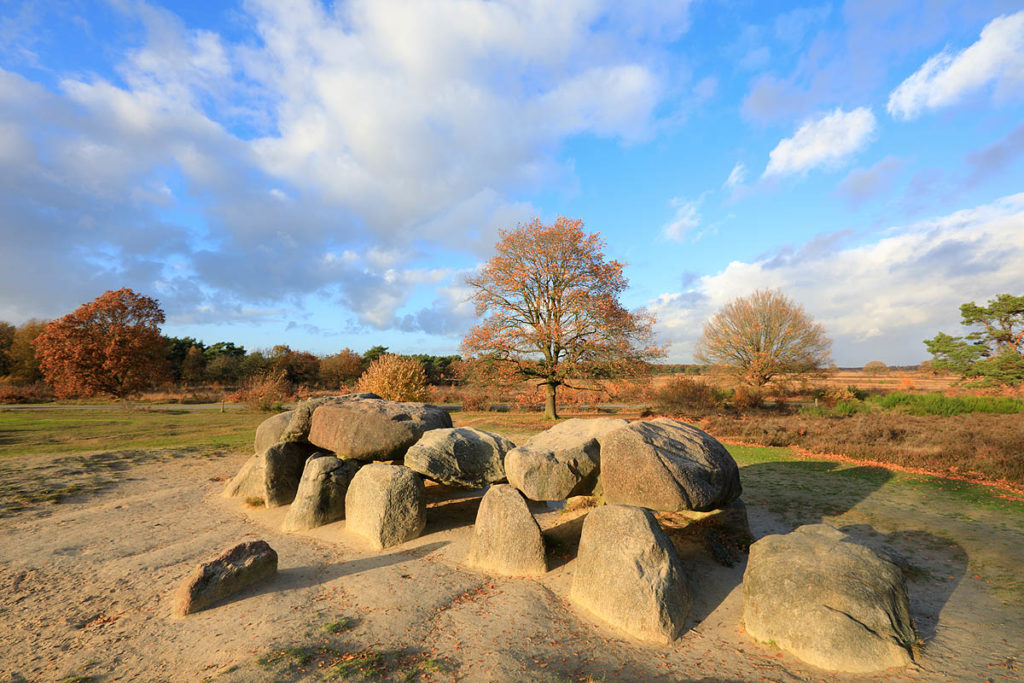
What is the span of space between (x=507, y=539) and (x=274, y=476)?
17.7 ft

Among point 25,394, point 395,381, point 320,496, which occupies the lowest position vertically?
point 320,496

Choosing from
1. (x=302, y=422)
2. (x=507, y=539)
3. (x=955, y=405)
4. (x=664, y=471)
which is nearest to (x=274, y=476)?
(x=302, y=422)

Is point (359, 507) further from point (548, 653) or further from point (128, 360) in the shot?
point (128, 360)

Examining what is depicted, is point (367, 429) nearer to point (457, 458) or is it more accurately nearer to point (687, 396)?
point (457, 458)

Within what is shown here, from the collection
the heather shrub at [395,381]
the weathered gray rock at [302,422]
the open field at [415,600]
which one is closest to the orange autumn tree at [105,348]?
the heather shrub at [395,381]

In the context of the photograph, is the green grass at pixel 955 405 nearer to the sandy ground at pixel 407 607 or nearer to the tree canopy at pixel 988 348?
the tree canopy at pixel 988 348

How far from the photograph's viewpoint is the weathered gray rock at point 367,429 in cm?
834

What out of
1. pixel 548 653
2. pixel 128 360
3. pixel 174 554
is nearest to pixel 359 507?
pixel 174 554

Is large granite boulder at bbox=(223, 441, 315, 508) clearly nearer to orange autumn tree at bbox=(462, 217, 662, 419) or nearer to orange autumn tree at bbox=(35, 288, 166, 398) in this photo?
orange autumn tree at bbox=(462, 217, 662, 419)

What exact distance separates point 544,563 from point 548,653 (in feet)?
6.22

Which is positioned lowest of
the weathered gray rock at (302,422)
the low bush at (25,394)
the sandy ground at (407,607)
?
the sandy ground at (407,607)

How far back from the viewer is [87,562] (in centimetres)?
635

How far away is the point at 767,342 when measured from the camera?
2648 cm

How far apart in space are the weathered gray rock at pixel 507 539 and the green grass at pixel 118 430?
38.1 ft
